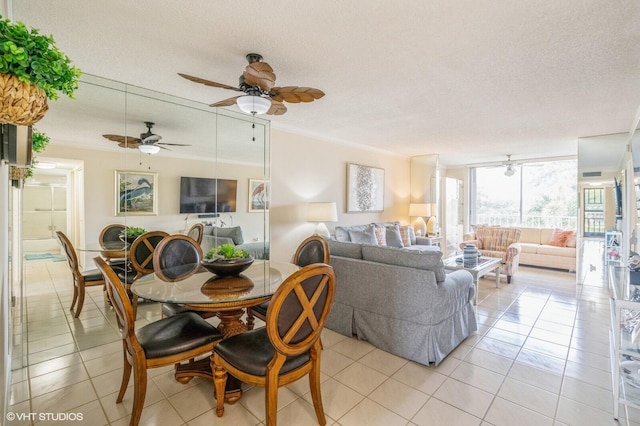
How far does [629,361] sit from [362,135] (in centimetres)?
398

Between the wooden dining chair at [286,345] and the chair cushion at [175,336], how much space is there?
0.14m

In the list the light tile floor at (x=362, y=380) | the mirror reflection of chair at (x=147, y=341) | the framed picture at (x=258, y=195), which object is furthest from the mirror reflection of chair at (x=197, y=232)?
the mirror reflection of chair at (x=147, y=341)

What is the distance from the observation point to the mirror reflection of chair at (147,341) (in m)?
1.65

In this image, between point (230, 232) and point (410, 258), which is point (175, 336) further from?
point (230, 232)

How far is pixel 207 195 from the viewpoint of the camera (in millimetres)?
3758

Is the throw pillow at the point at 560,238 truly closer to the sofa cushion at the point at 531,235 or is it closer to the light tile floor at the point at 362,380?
the sofa cushion at the point at 531,235

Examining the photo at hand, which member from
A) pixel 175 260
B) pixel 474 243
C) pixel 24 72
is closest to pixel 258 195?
pixel 175 260

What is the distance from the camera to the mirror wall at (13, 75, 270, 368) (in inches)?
107

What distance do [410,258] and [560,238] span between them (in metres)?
5.41

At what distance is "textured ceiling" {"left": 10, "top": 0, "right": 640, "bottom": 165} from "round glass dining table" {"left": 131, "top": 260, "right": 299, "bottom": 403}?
1721 millimetres

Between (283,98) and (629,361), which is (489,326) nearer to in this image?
(629,361)

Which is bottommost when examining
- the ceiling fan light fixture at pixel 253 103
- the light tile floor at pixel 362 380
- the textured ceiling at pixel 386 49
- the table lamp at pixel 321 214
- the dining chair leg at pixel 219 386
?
the light tile floor at pixel 362 380

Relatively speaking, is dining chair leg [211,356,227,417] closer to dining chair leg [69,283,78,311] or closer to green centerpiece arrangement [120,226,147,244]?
green centerpiece arrangement [120,226,147,244]

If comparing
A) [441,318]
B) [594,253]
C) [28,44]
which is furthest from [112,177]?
[594,253]
